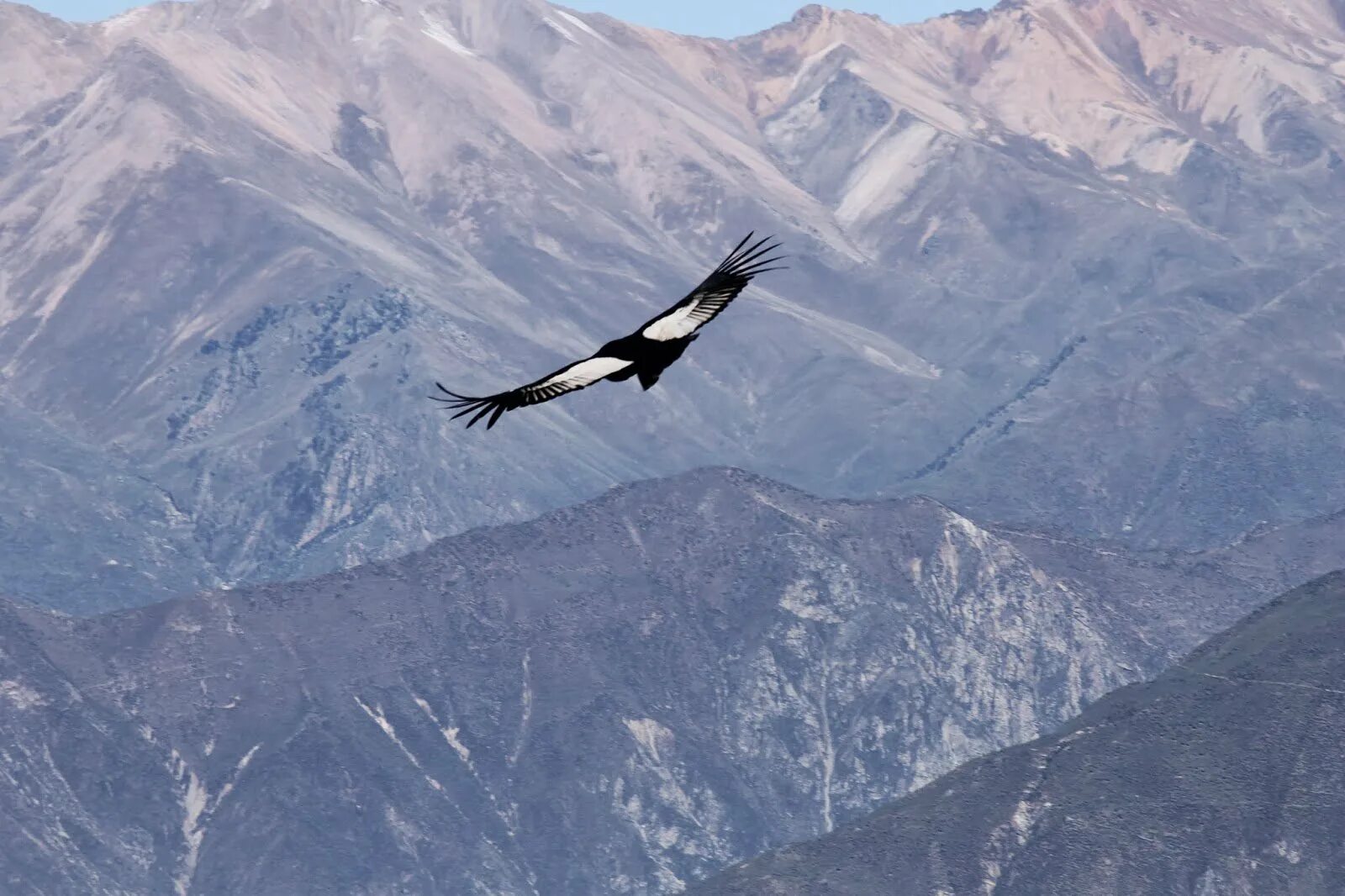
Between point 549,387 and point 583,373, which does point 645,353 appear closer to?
point 583,373

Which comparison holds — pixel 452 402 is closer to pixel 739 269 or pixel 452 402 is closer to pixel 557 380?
pixel 557 380

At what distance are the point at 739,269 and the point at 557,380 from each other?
10.3ft

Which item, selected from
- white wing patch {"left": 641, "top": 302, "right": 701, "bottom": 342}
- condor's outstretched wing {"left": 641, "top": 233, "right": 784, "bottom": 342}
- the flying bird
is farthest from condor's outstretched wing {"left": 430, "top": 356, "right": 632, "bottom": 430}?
condor's outstretched wing {"left": 641, "top": 233, "right": 784, "bottom": 342}

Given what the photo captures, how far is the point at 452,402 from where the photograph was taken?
43.6 metres

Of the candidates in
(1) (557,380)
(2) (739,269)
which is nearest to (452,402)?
(1) (557,380)

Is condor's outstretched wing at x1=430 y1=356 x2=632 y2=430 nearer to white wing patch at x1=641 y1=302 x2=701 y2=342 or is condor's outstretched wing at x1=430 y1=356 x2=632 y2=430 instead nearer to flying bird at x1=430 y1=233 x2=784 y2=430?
flying bird at x1=430 y1=233 x2=784 y2=430

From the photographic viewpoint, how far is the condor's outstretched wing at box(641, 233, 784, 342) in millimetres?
43094

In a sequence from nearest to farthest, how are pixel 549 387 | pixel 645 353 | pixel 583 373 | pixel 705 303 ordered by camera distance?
pixel 583 373
pixel 549 387
pixel 645 353
pixel 705 303

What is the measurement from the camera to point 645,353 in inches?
1695

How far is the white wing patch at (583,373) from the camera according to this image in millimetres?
42469

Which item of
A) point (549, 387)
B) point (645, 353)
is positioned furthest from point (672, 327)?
point (549, 387)

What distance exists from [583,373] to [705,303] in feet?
7.28

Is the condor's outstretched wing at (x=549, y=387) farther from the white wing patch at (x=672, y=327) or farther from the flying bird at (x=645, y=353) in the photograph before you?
the white wing patch at (x=672, y=327)

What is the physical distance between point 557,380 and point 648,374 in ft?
4.45
